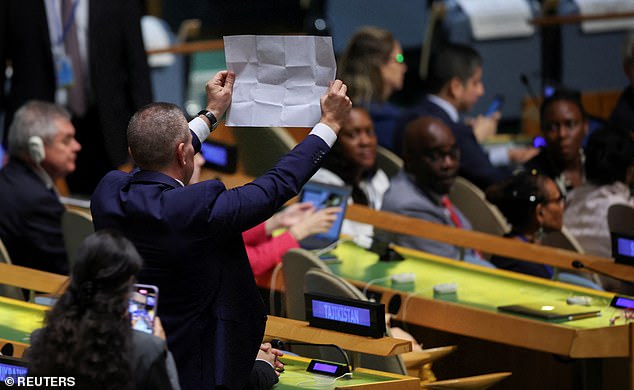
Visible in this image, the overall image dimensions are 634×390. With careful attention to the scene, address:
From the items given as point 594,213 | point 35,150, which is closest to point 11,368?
point 35,150

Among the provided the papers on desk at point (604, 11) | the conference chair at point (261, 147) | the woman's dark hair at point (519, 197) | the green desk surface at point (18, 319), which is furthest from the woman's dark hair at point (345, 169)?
the papers on desk at point (604, 11)

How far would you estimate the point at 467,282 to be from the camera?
5.22 meters

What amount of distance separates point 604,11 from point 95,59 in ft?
14.3

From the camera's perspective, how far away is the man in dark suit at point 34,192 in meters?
5.49

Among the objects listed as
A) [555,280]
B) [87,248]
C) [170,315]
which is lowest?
[555,280]

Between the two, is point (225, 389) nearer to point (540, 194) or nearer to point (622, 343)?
point (622, 343)

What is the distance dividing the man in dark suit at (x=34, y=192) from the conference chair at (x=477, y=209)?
194cm

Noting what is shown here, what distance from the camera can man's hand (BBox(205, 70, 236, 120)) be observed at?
3811 mm

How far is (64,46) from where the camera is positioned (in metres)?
7.01

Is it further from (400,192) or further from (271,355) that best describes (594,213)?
(271,355)

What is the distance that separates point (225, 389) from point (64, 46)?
3.85 metres

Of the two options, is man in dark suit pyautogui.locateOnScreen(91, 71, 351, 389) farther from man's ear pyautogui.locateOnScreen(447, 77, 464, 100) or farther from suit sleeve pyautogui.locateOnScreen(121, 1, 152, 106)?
man's ear pyautogui.locateOnScreen(447, 77, 464, 100)

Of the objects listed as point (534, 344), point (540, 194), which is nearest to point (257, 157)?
point (540, 194)

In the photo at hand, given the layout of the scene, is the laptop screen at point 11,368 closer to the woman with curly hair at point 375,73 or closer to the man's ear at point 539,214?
the man's ear at point 539,214
